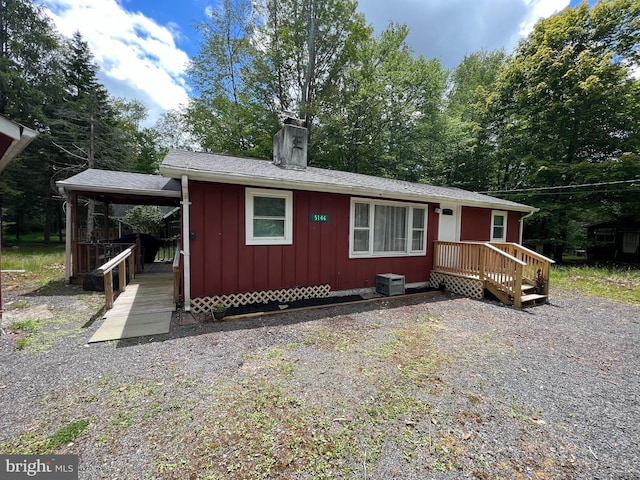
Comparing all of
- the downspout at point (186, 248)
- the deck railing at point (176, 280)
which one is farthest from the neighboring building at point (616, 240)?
the deck railing at point (176, 280)

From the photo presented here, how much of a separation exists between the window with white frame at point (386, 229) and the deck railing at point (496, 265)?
717 mm

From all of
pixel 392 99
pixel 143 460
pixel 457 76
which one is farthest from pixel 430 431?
pixel 457 76

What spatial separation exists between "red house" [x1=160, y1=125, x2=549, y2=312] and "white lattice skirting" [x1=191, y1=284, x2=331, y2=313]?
0.02 metres

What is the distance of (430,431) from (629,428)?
1.71m

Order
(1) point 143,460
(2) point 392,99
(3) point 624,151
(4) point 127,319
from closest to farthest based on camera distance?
1. (1) point 143,460
2. (4) point 127,319
3. (3) point 624,151
4. (2) point 392,99

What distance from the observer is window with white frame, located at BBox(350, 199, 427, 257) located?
21.4 ft

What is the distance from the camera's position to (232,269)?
204 inches

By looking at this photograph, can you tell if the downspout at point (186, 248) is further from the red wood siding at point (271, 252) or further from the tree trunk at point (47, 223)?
the tree trunk at point (47, 223)

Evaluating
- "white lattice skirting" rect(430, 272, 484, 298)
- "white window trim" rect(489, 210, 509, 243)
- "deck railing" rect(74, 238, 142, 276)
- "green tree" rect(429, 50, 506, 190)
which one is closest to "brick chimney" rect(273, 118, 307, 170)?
"white lattice skirting" rect(430, 272, 484, 298)

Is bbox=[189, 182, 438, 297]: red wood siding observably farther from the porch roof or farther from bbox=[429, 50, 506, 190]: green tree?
bbox=[429, 50, 506, 190]: green tree

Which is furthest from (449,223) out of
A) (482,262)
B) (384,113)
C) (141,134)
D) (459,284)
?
(141,134)

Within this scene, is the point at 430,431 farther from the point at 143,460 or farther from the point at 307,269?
the point at 307,269

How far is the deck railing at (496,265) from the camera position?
237 inches

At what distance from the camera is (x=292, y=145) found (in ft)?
22.4
